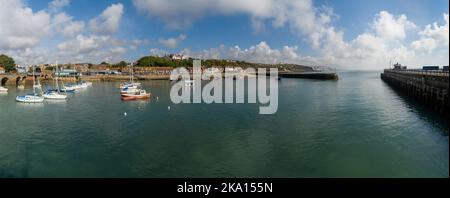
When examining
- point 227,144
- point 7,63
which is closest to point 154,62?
point 7,63

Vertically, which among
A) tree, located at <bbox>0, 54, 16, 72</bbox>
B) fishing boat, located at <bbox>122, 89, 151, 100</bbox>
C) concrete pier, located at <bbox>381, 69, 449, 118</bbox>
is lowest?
fishing boat, located at <bbox>122, 89, 151, 100</bbox>

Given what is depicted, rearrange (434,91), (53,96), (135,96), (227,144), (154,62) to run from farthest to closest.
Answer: (154,62)
(135,96)
(53,96)
(434,91)
(227,144)

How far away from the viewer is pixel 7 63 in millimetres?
133875

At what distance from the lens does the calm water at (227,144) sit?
60.1ft

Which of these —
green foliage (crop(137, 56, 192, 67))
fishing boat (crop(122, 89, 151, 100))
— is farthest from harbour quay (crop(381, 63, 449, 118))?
green foliage (crop(137, 56, 192, 67))

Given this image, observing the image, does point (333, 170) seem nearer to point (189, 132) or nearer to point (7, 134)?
point (189, 132)

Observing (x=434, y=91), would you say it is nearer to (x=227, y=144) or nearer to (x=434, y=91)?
(x=434, y=91)

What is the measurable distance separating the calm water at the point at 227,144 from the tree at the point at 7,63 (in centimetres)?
11228

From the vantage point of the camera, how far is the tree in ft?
435

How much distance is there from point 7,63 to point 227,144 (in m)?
141

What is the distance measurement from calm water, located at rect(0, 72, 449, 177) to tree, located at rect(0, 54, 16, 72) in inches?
4421

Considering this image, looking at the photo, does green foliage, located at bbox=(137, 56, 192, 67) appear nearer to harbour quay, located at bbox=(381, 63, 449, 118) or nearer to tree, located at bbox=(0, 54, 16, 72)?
tree, located at bbox=(0, 54, 16, 72)
